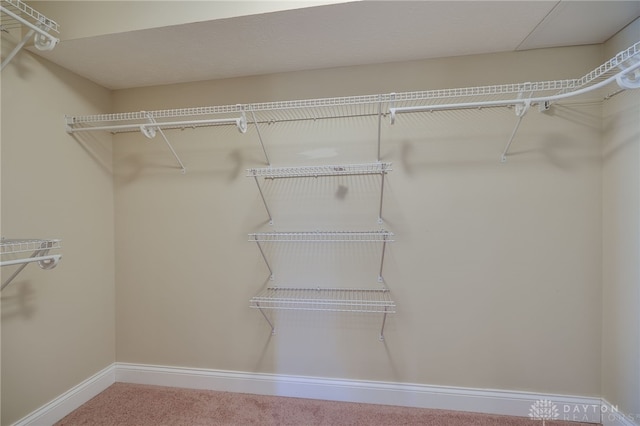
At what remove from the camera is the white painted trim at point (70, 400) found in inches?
61.4

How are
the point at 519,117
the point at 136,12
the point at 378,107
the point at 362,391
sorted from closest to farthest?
the point at 136,12 → the point at 519,117 → the point at 378,107 → the point at 362,391

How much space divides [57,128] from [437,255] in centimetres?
243

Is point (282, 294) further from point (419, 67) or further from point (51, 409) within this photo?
point (419, 67)

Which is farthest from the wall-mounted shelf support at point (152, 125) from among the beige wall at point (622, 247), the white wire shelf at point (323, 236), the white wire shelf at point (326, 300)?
the beige wall at point (622, 247)

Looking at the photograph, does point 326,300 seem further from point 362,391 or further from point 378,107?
point 378,107

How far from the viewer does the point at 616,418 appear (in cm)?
149

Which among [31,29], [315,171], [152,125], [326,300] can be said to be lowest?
[326,300]

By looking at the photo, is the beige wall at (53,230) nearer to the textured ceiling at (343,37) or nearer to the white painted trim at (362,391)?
the textured ceiling at (343,37)

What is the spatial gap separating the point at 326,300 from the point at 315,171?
82 centimetres

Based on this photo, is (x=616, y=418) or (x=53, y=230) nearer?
(x=616, y=418)

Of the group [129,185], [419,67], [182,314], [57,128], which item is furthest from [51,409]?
[419,67]

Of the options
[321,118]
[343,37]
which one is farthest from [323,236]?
→ [343,37]

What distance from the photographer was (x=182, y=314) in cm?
200

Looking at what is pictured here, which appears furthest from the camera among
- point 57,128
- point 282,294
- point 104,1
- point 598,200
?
point 282,294
